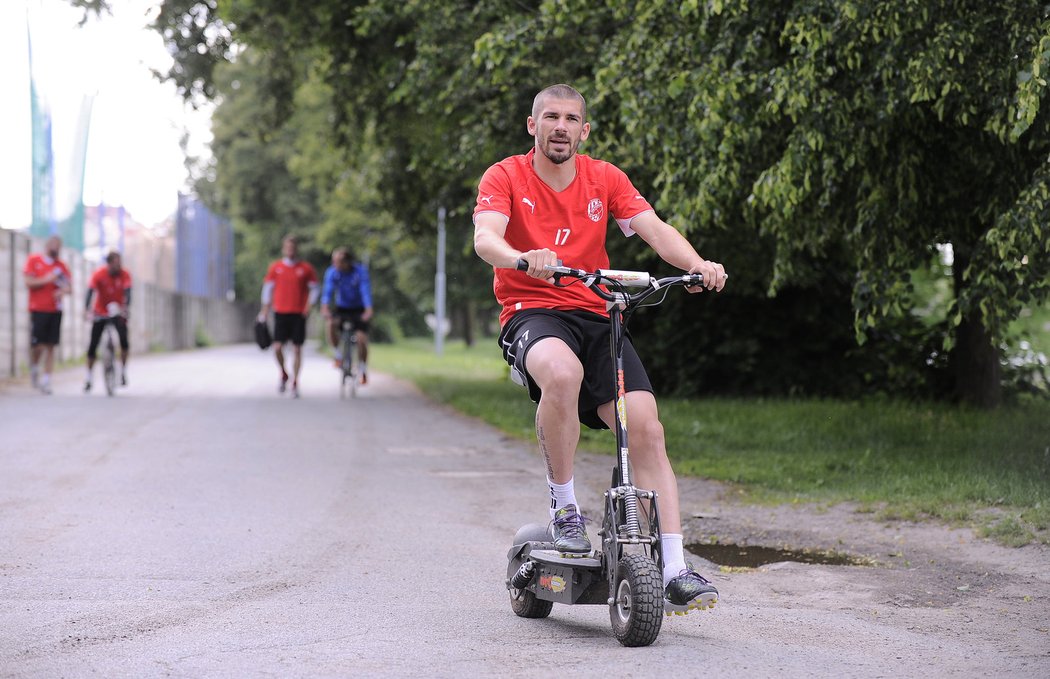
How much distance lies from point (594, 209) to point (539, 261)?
2.27 feet

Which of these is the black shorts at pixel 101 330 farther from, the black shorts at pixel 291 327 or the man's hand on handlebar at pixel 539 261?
the man's hand on handlebar at pixel 539 261

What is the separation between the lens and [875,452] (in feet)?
35.0

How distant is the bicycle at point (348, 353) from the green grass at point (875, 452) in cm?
220

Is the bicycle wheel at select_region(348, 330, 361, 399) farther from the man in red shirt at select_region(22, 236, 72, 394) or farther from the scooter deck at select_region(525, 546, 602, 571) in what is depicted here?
the scooter deck at select_region(525, 546, 602, 571)

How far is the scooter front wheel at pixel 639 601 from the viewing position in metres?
4.48

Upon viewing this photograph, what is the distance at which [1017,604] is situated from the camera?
559cm

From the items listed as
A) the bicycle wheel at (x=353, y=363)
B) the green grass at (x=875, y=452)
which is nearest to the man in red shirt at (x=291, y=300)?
the bicycle wheel at (x=353, y=363)

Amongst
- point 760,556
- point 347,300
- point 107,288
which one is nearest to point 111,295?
point 107,288

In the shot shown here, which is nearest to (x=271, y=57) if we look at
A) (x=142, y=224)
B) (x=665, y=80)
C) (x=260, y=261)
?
(x=665, y=80)

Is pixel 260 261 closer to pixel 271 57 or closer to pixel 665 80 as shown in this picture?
pixel 271 57

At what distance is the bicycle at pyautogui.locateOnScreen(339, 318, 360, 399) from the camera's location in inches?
728

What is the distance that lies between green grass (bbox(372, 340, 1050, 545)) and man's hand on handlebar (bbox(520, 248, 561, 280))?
360 cm

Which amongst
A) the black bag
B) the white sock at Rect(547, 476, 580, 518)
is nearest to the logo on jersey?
the white sock at Rect(547, 476, 580, 518)

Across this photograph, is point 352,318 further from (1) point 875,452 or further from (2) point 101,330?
(1) point 875,452
